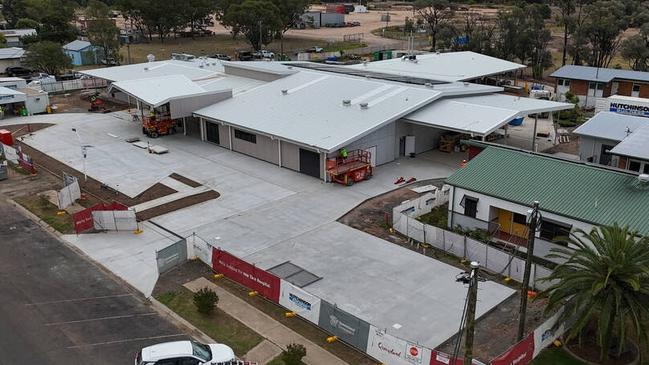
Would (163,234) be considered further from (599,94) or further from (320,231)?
(599,94)

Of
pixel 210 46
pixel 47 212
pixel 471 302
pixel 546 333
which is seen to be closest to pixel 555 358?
pixel 546 333

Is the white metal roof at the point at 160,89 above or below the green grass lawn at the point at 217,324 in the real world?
above

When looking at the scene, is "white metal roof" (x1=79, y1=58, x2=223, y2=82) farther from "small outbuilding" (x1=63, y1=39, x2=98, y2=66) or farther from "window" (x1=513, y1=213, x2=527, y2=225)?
"window" (x1=513, y1=213, x2=527, y2=225)

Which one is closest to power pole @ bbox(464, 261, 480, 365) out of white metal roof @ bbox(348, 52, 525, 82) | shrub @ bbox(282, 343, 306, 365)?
shrub @ bbox(282, 343, 306, 365)

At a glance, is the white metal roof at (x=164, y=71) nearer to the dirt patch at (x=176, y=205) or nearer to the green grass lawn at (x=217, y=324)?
the dirt patch at (x=176, y=205)

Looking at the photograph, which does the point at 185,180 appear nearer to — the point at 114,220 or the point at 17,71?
the point at 114,220

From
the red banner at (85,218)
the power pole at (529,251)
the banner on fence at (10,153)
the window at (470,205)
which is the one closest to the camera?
the power pole at (529,251)

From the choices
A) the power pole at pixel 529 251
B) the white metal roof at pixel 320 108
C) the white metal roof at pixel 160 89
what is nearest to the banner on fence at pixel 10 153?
the white metal roof at pixel 160 89
